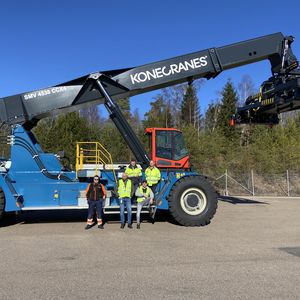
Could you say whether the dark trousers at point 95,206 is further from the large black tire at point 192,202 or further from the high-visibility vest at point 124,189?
the large black tire at point 192,202

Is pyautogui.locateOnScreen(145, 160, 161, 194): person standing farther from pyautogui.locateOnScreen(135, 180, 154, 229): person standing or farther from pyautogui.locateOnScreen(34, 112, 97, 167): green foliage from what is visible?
pyautogui.locateOnScreen(34, 112, 97, 167): green foliage

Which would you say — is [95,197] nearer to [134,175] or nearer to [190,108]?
→ [134,175]

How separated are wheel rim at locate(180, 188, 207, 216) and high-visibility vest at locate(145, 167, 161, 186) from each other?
0.89m

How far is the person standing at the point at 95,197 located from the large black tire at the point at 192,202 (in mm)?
1987

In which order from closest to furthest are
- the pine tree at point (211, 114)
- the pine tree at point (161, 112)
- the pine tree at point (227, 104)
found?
the pine tree at point (227, 104) → the pine tree at point (161, 112) → the pine tree at point (211, 114)

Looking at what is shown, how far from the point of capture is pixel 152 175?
11.8 metres

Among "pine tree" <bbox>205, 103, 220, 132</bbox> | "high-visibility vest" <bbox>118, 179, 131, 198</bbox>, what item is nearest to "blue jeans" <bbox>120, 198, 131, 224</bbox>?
"high-visibility vest" <bbox>118, 179, 131, 198</bbox>

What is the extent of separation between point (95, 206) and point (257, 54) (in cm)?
685

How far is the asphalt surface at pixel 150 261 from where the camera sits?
18.7ft

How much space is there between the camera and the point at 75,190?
11750mm

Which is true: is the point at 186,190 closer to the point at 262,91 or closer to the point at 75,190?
the point at 75,190

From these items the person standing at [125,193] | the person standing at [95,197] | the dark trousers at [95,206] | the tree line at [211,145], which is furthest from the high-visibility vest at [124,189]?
the tree line at [211,145]

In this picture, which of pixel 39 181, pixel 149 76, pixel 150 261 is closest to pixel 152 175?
pixel 149 76

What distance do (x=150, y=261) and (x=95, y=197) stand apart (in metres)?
4.16
